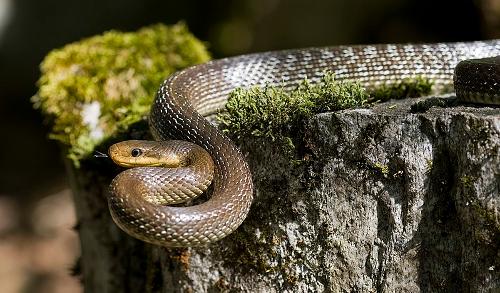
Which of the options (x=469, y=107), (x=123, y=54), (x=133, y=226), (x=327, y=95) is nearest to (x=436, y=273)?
(x=469, y=107)

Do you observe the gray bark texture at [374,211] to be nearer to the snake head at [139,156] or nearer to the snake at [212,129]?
the snake at [212,129]

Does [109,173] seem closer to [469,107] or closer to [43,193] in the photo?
[469,107]

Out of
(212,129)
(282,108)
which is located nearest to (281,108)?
(282,108)

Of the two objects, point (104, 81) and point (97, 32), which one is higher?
point (104, 81)

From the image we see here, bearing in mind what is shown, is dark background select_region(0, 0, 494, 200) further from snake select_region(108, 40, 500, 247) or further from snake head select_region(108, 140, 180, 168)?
snake head select_region(108, 140, 180, 168)

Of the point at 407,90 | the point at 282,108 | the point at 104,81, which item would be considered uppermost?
the point at 282,108

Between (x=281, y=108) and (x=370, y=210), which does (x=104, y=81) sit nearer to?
(x=281, y=108)

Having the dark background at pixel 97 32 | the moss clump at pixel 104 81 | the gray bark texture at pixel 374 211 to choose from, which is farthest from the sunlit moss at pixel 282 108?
the dark background at pixel 97 32
